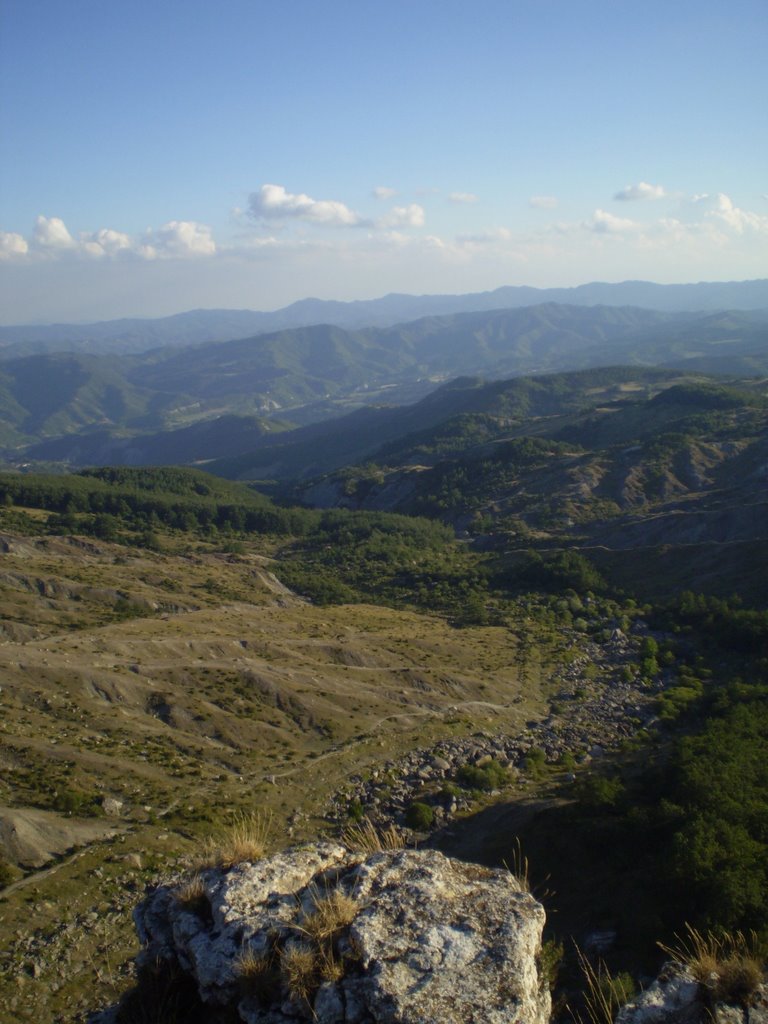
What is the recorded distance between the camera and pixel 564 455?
139500 mm

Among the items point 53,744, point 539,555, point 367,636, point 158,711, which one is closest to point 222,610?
point 367,636

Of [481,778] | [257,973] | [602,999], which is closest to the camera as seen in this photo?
[602,999]

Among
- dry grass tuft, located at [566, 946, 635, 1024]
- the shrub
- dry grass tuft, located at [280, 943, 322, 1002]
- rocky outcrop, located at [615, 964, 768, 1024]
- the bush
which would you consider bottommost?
the bush

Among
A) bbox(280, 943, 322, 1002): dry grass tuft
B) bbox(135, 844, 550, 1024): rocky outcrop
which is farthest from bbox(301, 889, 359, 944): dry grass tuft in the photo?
bbox(280, 943, 322, 1002): dry grass tuft

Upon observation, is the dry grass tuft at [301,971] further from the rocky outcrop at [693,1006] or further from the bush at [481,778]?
the bush at [481,778]

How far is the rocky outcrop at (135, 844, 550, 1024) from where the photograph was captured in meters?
7.03

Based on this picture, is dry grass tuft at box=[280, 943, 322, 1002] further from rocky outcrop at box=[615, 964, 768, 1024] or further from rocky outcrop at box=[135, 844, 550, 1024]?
rocky outcrop at box=[615, 964, 768, 1024]

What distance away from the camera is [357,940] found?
292 inches

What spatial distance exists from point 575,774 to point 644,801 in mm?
11101

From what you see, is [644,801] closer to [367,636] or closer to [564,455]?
[367,636]

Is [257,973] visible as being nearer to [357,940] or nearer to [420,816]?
[357,940]

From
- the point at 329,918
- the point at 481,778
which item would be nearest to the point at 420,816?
the point at 481,778

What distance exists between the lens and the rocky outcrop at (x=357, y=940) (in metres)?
7.03

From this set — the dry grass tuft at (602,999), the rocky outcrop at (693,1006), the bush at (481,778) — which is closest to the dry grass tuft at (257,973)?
the dry grass tuft at (602,999)
